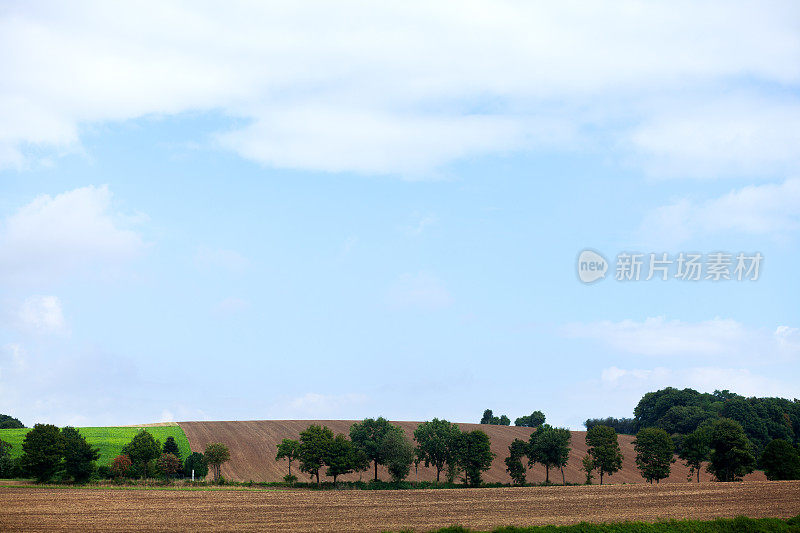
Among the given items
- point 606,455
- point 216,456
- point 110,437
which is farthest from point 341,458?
point 110,437

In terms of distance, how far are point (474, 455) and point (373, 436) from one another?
61.5ft

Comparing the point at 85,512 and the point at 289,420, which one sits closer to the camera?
the point at 85,512

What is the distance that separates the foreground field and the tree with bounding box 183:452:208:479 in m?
24.1

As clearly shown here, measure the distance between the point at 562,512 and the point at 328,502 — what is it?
2751 cm

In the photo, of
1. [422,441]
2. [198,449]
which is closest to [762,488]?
[422,441]

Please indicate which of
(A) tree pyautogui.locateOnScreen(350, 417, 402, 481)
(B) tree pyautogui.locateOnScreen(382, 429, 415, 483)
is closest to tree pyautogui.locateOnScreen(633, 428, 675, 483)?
(B) tree pyautogui.locateOnScreen(382, 429, 415, 483)

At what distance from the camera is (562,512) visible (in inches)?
2963

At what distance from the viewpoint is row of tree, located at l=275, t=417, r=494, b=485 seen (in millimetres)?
120688

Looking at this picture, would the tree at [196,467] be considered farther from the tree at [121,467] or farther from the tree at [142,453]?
the tree at [121,467]

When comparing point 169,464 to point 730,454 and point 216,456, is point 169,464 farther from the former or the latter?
point 730,454

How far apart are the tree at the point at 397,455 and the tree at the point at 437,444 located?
553cm

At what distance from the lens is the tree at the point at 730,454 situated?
13200 cm

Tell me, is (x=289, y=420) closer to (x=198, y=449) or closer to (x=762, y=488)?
(x=198, y=449)

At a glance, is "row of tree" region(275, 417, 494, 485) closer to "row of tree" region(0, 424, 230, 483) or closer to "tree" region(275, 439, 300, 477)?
"tree" region(275, 439, 300, 477)
